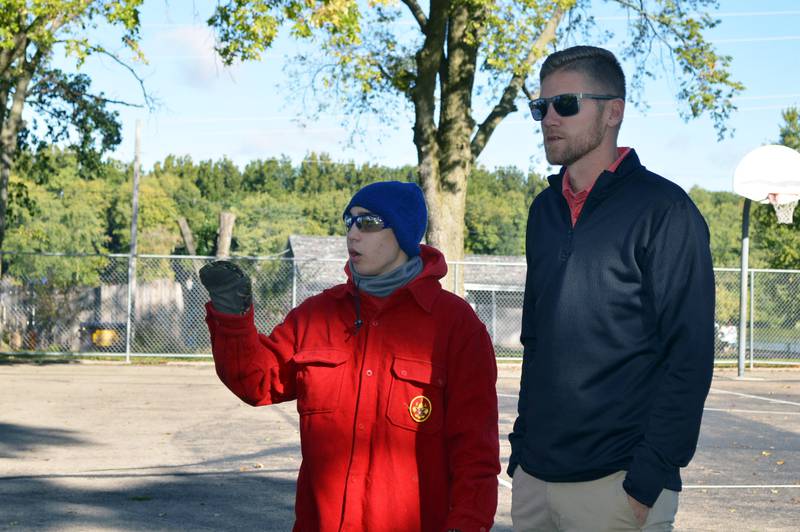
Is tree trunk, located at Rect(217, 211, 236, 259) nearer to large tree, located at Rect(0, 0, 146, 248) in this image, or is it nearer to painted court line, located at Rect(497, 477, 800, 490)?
large tree, located at Rect(0, 0, 146, 248)

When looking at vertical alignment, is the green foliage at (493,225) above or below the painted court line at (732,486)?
above

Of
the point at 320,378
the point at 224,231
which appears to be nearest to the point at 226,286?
Answer: the point at 320,378

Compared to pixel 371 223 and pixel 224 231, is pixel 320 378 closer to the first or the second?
pixel 371 223

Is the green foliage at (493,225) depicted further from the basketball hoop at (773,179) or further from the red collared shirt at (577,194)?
the red collared shirt at (577,194)

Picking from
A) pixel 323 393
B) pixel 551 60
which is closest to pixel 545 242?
pixel 551 60

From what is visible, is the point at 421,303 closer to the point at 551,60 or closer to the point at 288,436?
the point at 551,60

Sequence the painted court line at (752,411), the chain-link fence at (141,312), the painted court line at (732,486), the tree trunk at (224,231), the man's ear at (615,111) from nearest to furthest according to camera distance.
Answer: the man's ear at (615,111) < the painted court line at (732,486) < the painted court line at (752,411) < the chain-link fence at (141,312) < the tree trunk at (224,231)

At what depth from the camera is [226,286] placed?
3.18m

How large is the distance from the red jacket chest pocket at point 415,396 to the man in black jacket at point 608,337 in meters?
0.28

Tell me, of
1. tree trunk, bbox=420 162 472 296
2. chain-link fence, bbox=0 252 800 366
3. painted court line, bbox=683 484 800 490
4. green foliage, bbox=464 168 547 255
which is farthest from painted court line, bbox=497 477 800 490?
green foliage, bbox=464 168 547 255

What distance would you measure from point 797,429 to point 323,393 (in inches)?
435

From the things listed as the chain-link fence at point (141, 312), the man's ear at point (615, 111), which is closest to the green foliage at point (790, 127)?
the chain-link fence at point (141, 312)

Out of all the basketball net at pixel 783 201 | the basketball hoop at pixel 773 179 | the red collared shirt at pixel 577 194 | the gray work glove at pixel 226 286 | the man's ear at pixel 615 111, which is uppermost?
the basketball hoop at pixel 773 179

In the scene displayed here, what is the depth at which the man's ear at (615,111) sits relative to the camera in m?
3.40
